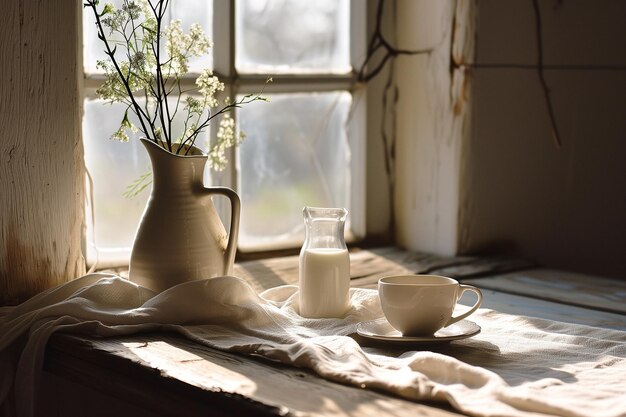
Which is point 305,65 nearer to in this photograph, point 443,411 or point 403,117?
point 403,117

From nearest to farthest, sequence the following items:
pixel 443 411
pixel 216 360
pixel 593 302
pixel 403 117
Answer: pixel 443 411, pixel 216 360, pixel 593 302, pixel 403 117

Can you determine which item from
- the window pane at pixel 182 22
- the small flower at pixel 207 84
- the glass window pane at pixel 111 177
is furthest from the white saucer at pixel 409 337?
the window pane at pixel 182 22

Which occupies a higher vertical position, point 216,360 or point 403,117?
point 403,117

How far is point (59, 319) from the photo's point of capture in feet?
3.81

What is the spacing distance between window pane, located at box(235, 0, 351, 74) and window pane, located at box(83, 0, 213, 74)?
7cm

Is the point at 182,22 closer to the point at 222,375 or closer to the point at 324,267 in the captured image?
the point at 324,267

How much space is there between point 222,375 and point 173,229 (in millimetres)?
340

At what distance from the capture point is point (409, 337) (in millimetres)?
1116

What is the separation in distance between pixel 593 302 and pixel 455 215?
1.44 feet

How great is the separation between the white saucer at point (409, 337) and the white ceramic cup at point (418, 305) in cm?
1

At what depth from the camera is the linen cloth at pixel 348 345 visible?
2.98 feet

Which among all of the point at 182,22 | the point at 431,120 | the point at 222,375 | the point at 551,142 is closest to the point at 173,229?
the point at 222,375

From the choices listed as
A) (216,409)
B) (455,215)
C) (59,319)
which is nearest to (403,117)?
(455,215)

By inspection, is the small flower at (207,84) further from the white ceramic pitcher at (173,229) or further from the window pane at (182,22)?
the window pane at (182,22)
